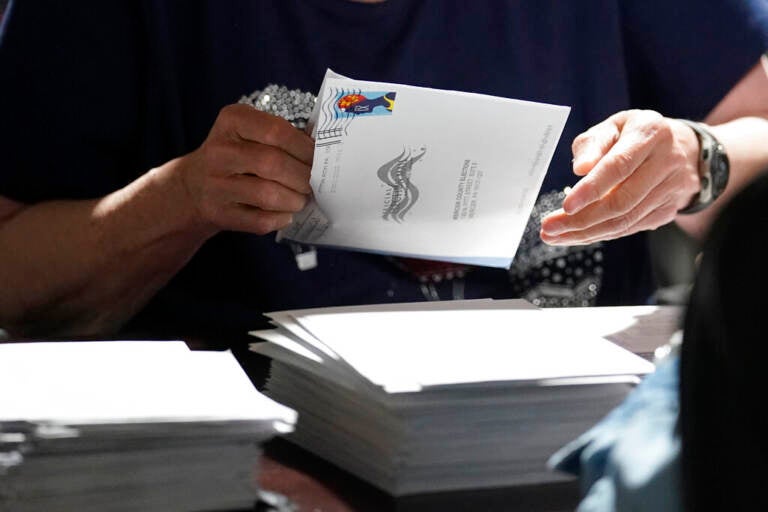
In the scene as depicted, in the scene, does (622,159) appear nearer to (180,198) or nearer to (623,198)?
(623,198)

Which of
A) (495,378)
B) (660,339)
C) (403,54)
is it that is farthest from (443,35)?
(495,378)

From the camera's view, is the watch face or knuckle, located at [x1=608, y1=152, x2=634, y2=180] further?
the watch face

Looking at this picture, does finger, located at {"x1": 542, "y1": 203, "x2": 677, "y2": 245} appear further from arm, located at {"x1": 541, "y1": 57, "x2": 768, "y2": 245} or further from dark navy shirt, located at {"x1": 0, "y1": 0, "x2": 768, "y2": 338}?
dark navy shirt, located at {"x1": 0, "y1": 0, "x2": 768, "y2": 338}

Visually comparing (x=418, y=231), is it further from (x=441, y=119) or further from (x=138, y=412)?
(x=138, y=412)

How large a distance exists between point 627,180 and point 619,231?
0.21 ft

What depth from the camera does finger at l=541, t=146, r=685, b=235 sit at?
3.90ft

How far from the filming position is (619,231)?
1247 millimetres

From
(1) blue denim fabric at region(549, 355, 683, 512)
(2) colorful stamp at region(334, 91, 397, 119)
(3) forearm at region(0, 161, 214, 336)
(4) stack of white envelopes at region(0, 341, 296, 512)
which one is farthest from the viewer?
(3) forearm at region(0, 161, 214, 336)

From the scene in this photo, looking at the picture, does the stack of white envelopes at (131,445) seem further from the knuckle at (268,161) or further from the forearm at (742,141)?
the forearm at (742,141)

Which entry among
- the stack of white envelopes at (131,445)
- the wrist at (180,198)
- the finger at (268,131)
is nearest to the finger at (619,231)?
the finger at (268,131)

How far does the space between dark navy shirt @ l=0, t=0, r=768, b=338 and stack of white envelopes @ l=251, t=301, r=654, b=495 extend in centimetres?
44

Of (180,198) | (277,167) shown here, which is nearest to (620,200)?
(277,167)

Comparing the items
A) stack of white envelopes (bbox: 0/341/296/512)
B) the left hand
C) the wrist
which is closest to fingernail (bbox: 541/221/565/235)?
the left hand

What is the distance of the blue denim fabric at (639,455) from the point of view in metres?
0.49
